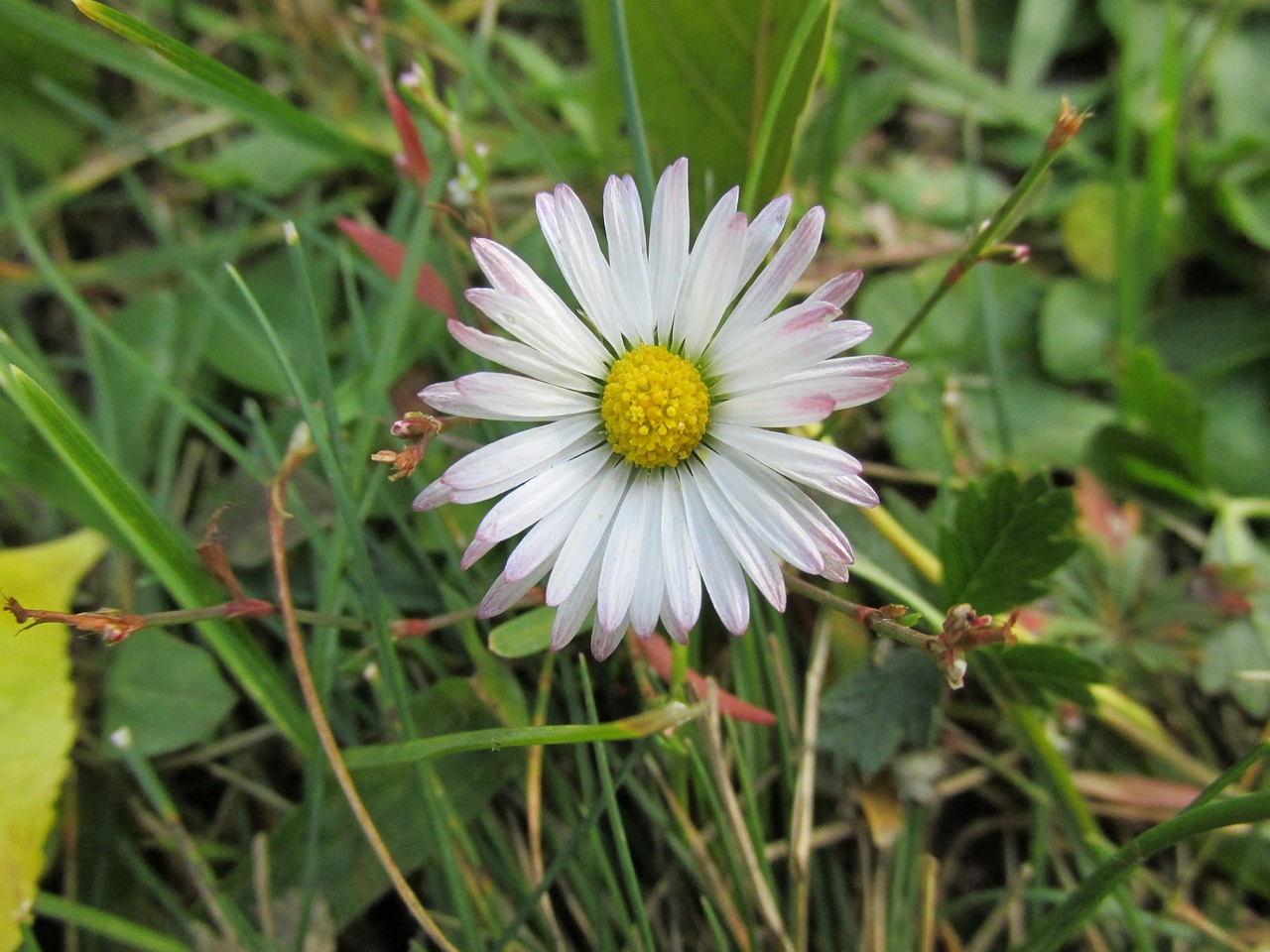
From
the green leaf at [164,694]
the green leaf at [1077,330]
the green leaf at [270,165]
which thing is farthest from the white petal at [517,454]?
the green leaf at [1077,330]

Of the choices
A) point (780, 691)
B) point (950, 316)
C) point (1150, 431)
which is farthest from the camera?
point (950, 316)

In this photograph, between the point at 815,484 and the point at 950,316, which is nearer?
the point at 815,484

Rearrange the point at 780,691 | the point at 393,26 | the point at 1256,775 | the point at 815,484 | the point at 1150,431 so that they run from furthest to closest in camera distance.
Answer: the point at 393,26 → the point at 1150,431 → the point at 1256,775 → the point at 780,691 → the point at 815,484

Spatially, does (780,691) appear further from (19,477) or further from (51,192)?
(51,192)

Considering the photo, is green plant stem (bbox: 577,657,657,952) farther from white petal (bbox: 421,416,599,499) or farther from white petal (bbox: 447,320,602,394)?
white petal (bbox: 447,320,602,394)

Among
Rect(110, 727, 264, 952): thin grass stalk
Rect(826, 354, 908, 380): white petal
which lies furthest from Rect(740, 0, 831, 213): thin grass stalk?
Rect(110, 727, 264, 952): thin grass stalk

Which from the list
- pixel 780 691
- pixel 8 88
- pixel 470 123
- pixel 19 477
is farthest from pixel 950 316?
pixel 8 88
